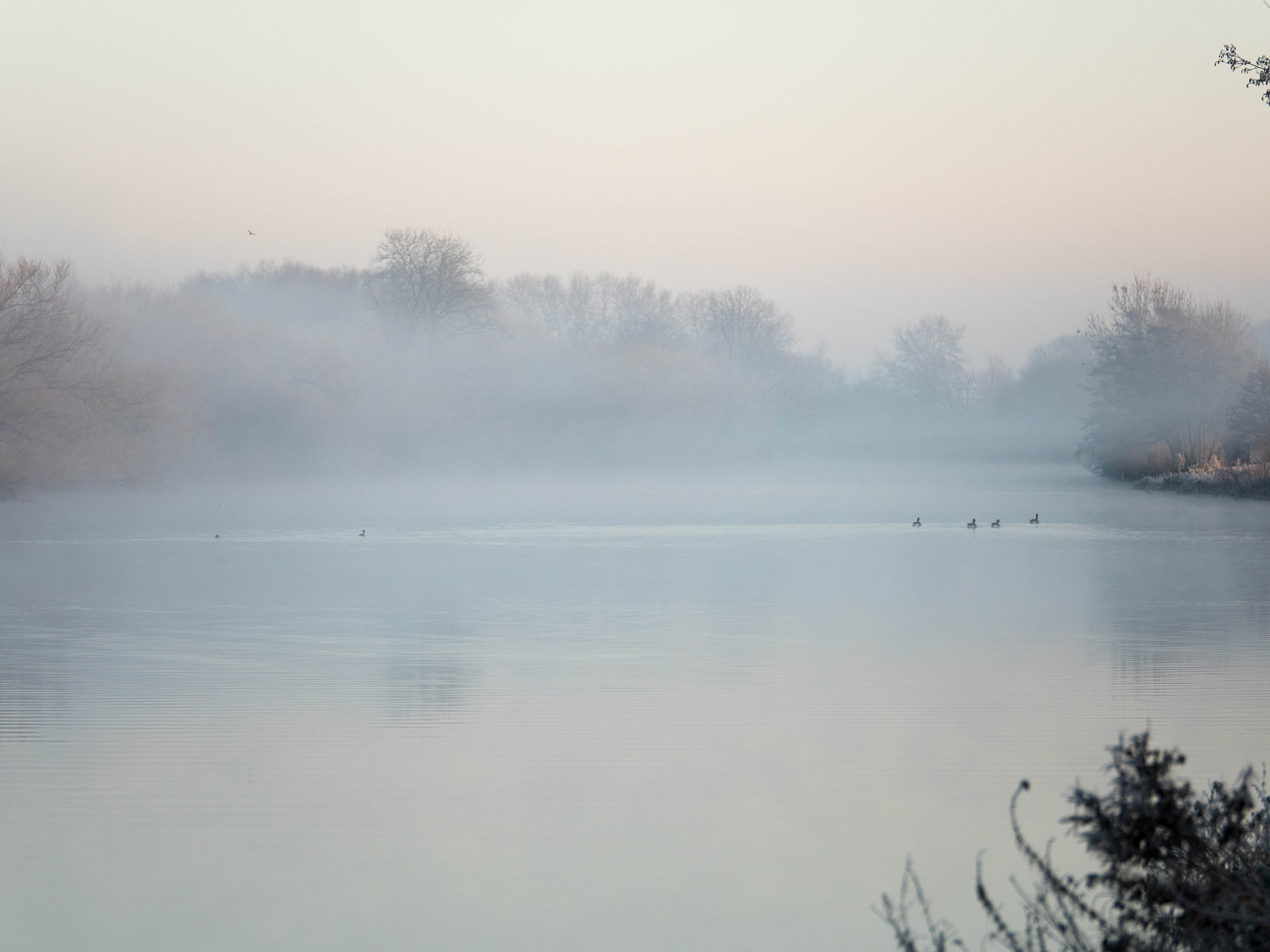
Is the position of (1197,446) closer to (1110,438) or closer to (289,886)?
(1110,438)

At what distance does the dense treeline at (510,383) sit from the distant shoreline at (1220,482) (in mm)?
1038

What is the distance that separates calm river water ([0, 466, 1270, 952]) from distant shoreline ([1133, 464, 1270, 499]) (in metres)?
21.0

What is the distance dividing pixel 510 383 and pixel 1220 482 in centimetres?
3244

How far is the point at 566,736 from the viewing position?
7.21 m

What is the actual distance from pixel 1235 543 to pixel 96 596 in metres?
16.4

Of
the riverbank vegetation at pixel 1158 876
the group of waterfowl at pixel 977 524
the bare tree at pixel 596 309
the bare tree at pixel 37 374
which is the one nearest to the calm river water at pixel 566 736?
the riverbank vegetation at pixel 1158 876

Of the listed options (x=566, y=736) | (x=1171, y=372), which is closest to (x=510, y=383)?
(x=1171, y=372)

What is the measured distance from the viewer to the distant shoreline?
120ft

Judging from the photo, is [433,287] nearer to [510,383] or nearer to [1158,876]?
[510,383]

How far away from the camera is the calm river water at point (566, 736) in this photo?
4684mm

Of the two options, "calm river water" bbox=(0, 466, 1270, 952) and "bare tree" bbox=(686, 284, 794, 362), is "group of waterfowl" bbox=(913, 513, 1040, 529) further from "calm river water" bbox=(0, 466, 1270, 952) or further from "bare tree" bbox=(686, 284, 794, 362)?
"bare tree" bbox=(686, 284, 794, 362)

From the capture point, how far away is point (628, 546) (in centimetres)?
2153

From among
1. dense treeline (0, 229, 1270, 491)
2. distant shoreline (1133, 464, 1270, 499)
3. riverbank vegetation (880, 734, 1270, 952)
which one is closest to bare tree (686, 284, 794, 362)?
dense treeline (0, 229, 1270, 491)

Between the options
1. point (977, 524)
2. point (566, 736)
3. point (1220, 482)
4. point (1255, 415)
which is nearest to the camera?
point (566, 736)
